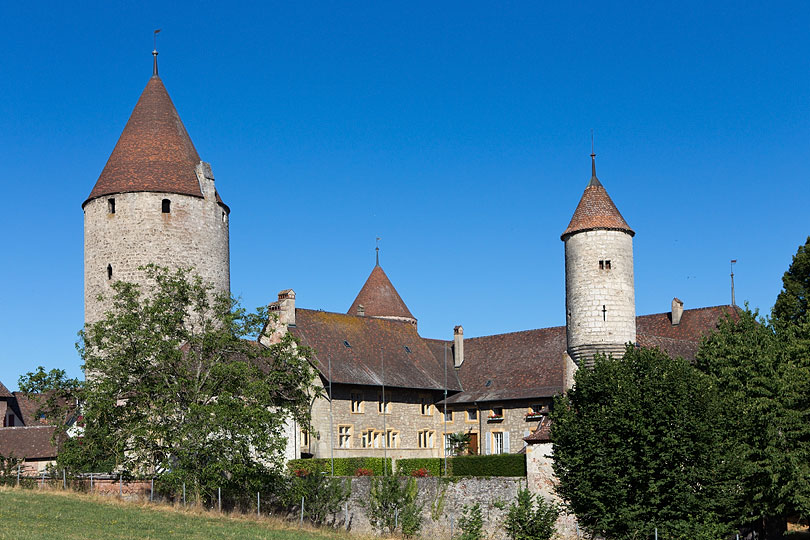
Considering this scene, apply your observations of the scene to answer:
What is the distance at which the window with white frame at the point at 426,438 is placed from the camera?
4969 centimetres

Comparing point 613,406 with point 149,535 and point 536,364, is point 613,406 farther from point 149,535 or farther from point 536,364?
point 536,364

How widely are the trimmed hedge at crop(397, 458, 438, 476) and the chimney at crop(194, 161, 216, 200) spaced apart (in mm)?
15234

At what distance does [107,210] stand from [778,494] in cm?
3090

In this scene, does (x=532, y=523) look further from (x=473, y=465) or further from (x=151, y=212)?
(x=151, y=212)

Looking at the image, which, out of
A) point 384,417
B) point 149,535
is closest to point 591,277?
point 384,417

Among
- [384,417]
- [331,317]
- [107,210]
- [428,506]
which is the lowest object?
[428,506]

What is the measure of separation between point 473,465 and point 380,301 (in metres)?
21.2

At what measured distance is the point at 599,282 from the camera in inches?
1553

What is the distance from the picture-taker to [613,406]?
2853 centimetres

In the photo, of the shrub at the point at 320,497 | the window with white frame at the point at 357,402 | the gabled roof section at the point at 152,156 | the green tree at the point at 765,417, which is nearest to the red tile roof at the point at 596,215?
the green tree at the point at 765,417

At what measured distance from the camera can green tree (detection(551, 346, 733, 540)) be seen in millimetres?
27141

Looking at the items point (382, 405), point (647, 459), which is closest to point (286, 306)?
point (382, 405)

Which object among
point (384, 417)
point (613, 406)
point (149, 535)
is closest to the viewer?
point (149, 535)

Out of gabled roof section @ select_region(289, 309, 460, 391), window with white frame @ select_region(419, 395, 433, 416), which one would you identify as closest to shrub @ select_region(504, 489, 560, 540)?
gabled roof section @ select_region(289, 309, 460, 391)
